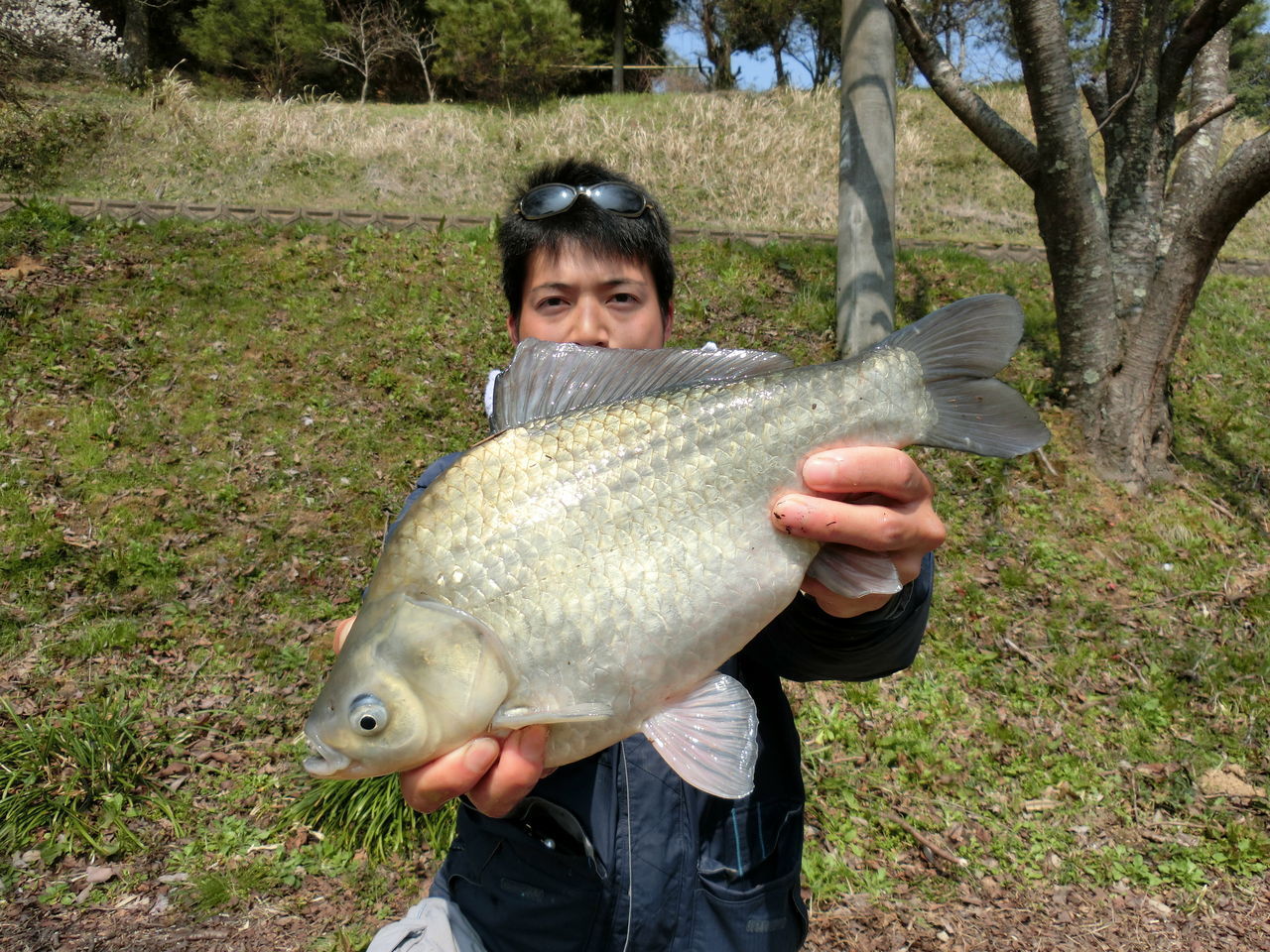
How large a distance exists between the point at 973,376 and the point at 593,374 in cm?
78

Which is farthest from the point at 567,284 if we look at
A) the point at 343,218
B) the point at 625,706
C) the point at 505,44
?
the point at 505,44

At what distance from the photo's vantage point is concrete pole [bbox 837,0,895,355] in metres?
5.31

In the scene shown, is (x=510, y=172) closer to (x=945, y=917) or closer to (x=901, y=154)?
(x=901, y=154)

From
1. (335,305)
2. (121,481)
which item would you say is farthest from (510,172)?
(121,481)

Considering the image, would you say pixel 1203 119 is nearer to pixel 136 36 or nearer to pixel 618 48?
pixel 618 48

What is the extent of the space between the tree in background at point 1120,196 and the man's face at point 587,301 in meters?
3.77

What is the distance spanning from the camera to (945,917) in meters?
3.41

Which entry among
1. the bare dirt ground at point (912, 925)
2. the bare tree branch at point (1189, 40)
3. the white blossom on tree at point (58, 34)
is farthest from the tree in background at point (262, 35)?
the bare dirt ground at point (912, 925)

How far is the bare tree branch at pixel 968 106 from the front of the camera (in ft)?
17.3

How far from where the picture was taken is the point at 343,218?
9.02 meters

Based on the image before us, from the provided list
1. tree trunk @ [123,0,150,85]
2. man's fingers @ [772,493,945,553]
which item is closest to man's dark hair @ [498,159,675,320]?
man's fingers @ [772,493,945,553]

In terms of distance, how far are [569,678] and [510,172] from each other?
12.9 metres

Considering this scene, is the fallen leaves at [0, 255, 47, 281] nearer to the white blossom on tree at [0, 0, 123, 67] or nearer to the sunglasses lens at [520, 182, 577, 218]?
the white blossom on tree at [0, 0, 123, 67]

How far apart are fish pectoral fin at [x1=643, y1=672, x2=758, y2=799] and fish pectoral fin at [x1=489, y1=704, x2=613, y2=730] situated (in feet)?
0.41
